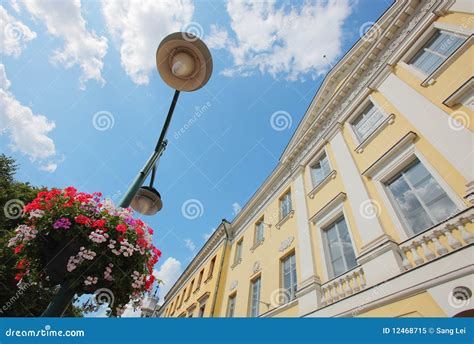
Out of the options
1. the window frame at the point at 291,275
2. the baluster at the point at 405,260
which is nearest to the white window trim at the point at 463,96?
the baluster at the point at 405,260

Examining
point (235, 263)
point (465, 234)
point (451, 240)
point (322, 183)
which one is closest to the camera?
point (465, 234)

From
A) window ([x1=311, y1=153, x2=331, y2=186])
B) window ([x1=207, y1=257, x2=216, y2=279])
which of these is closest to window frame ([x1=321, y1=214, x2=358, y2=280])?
window ([x1=311, y1=153, x2=331, y2=186])

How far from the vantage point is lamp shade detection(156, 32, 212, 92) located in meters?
3.60

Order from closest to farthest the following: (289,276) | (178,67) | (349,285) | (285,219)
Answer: (178,67) → (349,285) → (289,276) → (285,219)

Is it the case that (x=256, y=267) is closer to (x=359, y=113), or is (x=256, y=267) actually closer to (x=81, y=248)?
(x=359, y=113)

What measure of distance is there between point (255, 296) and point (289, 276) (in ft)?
7.32

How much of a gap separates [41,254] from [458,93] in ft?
25.0

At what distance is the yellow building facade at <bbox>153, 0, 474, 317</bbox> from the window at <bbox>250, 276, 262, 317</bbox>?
47 mm

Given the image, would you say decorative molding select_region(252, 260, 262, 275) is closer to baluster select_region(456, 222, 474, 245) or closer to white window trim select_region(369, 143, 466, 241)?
white window trim select_region(369, 143, 466, 241)

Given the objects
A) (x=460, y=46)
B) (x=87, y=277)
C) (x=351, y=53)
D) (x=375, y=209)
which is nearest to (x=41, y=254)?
(x=87, y=277)

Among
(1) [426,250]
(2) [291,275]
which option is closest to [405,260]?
(1) [426,250]

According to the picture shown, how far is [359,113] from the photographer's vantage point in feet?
28.8

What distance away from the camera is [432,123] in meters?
5.66

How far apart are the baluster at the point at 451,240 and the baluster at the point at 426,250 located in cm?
36
